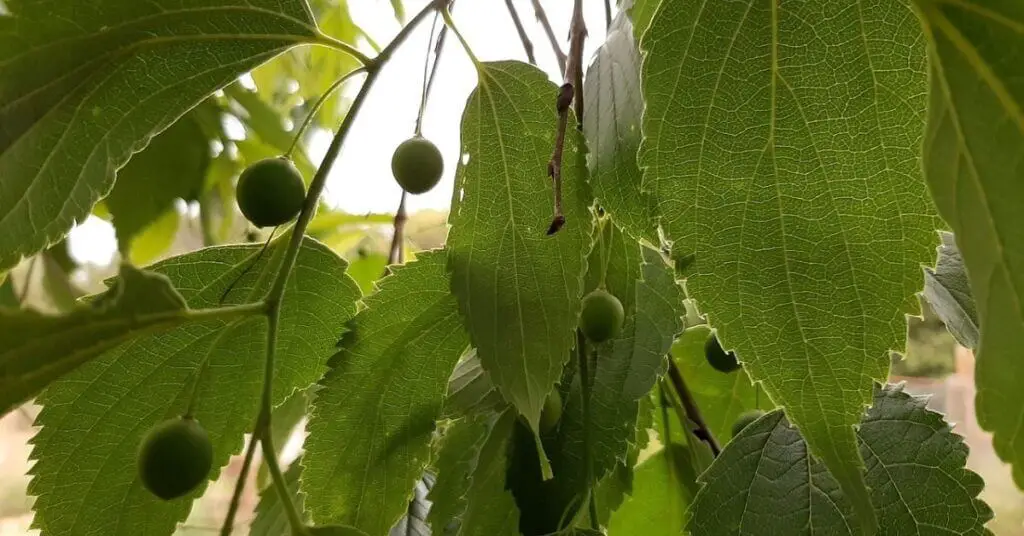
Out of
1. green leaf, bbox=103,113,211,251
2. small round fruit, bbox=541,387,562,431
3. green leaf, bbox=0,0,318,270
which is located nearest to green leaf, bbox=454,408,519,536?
small round fruit, bbox=541,387,562,431

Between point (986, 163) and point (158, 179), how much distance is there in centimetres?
73

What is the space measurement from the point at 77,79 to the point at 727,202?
0.30 meters

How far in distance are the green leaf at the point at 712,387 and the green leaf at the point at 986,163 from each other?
435mm

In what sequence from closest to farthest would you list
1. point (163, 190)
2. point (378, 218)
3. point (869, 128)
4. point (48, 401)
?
point (869, 128), point (48, 401), point (163, 190), point (378, 218)

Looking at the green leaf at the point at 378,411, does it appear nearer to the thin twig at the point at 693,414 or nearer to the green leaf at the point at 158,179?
the thin twig at the point at 693,414

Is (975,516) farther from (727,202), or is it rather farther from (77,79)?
(77,79)

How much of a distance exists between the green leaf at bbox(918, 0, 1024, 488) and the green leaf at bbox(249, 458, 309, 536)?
48cm

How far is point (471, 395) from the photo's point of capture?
0.53 meters

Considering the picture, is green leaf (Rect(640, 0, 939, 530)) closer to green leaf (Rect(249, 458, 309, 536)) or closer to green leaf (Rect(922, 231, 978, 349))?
green leaf (Rect(922, 231, 978, 349))

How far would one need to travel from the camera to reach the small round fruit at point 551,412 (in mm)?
495

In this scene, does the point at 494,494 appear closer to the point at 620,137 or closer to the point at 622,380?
the point at 622,380

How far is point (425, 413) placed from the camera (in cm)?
52

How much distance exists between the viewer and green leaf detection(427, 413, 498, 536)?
1.80 ft

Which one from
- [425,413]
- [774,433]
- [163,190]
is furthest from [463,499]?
[163,190]
